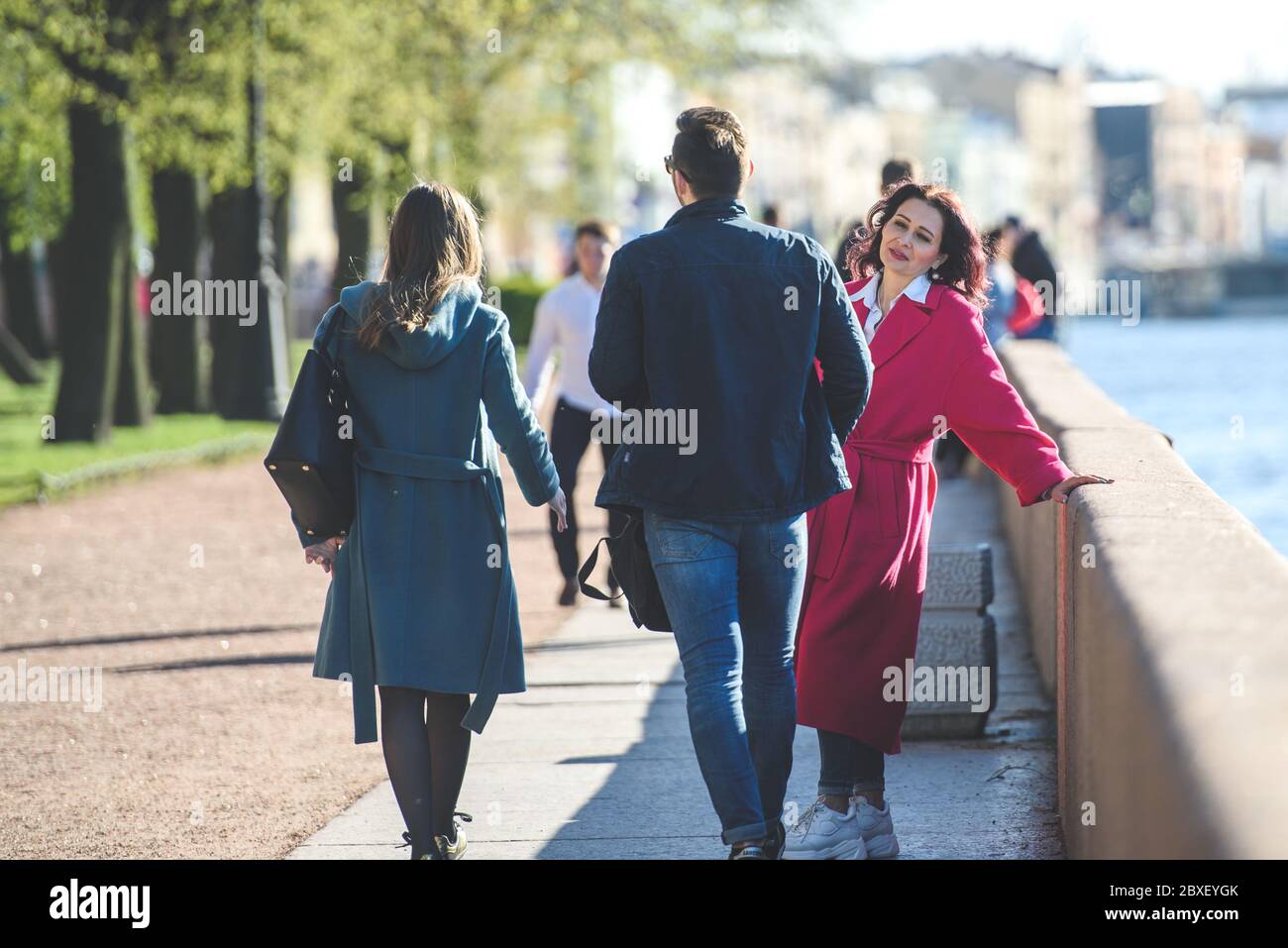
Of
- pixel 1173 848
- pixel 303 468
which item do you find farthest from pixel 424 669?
pixel 1173 848

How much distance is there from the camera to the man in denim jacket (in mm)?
4504

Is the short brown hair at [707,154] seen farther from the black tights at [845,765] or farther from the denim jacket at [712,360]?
the black tights at [845,765]

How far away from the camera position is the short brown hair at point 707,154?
15.0 feet

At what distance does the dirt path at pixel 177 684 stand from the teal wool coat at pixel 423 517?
848 millimetres

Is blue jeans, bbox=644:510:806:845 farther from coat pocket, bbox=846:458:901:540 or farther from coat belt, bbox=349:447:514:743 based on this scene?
coat belt, bbox=349:447:514:743

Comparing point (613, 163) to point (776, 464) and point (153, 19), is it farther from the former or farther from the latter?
point (776, 464)

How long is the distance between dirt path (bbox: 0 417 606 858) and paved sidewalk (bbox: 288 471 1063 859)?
44cm

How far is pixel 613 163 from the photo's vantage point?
1893 inches

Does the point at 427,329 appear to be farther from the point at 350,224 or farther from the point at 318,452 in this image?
the point at 350,224

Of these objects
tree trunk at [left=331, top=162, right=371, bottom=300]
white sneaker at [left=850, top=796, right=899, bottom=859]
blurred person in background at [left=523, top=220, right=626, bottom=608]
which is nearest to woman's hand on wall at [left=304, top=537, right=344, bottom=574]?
white sneaker at [left=850, top=796, right=899, bottom=859]

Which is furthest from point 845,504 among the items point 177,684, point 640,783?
point 177,684

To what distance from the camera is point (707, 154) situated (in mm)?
4562

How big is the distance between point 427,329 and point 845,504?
111 centimetres

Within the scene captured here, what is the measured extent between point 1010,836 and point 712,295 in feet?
5.80
